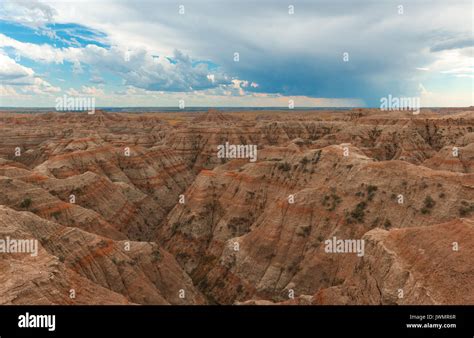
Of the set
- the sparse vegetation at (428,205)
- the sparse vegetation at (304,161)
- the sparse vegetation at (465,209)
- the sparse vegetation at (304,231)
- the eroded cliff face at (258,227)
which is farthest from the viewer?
the sparse vegetation at (304,161)

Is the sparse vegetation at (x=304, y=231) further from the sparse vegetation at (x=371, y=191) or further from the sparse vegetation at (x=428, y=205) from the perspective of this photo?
the sparse vegetation at (x=428, y=205)

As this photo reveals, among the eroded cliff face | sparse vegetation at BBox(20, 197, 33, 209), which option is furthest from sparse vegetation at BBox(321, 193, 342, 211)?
sparse vegetation at BBox(20, 197, 33, 209)

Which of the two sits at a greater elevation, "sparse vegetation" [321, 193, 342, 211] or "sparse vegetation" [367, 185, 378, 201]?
"sparse vegetation" [367, 185, 378, 201]

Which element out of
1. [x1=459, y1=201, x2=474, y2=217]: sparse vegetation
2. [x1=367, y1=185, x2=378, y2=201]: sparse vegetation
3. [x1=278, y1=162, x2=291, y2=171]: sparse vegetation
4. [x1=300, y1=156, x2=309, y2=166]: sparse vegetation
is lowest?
[x1=459, y1=201, x2=474, y2=217]: sparse vegetation

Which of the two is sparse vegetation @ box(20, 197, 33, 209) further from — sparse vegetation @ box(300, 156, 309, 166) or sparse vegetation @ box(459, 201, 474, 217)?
sparse vegetation @ box(459, 201, 474, 217)

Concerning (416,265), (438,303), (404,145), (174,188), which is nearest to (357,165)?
(416,265)

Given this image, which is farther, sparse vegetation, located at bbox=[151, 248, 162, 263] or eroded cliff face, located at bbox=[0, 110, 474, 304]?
sparse vegetation, located at bbox=[151, 248, 162, 263]

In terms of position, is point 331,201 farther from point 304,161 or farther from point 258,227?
point 304,161

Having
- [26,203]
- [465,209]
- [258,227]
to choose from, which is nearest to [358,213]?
[465,209]

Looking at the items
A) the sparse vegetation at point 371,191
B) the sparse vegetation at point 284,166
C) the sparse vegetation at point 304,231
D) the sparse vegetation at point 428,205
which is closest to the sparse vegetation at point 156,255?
the sparse vegetation at point 304,231
